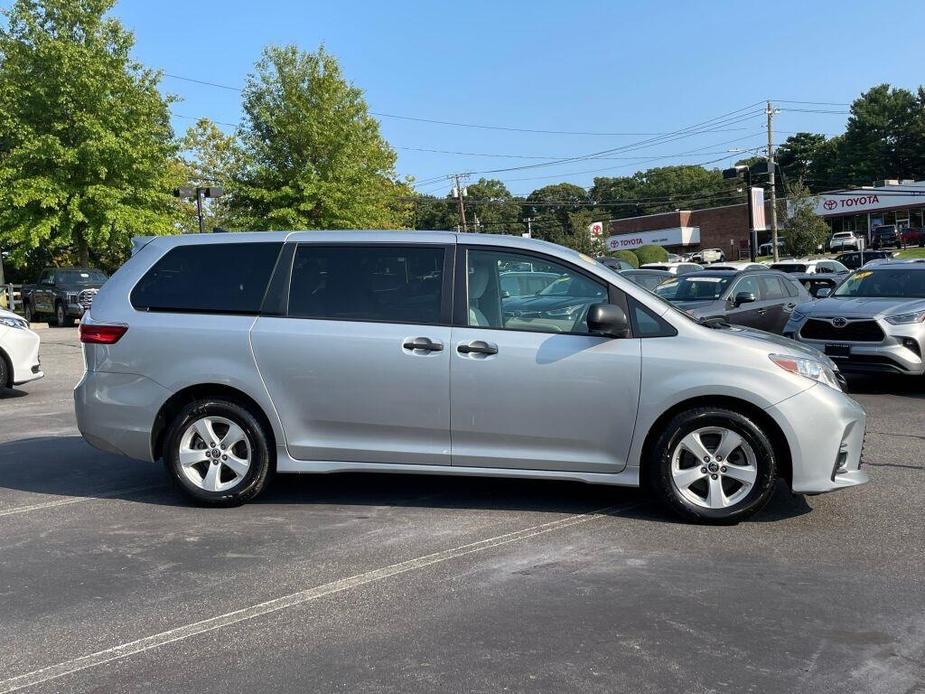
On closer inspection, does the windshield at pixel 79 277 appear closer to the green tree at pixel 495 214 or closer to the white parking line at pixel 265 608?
the white parking line at pixel 265 608

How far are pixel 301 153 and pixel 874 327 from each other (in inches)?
968

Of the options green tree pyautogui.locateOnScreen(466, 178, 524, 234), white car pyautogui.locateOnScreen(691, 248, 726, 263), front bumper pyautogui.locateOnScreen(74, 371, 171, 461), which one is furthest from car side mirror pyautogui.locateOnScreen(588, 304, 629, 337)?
green tree pyautogui.locateOnScreen(466, 178, 524, 234)

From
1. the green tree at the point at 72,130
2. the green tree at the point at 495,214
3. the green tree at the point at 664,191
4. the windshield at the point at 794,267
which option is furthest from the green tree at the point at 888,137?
the green tree at the point at 72,130

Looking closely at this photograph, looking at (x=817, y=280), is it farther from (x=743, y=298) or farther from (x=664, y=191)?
(x=664, y=191)

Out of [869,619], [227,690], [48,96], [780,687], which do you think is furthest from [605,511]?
[48,96]

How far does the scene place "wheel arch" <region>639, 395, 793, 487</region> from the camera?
218 inches

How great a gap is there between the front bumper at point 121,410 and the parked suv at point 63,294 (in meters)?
20.5

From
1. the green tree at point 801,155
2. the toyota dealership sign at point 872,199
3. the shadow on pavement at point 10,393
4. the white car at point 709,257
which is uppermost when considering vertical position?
the green tree at point 801,155

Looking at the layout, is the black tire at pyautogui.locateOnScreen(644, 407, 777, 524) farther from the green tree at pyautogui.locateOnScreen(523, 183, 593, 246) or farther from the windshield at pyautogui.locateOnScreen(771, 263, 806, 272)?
the green tree at pyautogui.locateOnScreen(523, 183, 593, 246)

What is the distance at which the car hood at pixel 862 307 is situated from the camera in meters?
11.1

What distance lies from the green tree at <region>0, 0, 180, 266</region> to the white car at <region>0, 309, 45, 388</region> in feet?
60.9

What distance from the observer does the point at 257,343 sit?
19.4 ft

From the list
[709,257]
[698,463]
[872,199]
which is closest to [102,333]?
[698,463]

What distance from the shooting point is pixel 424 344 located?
5.71 m
